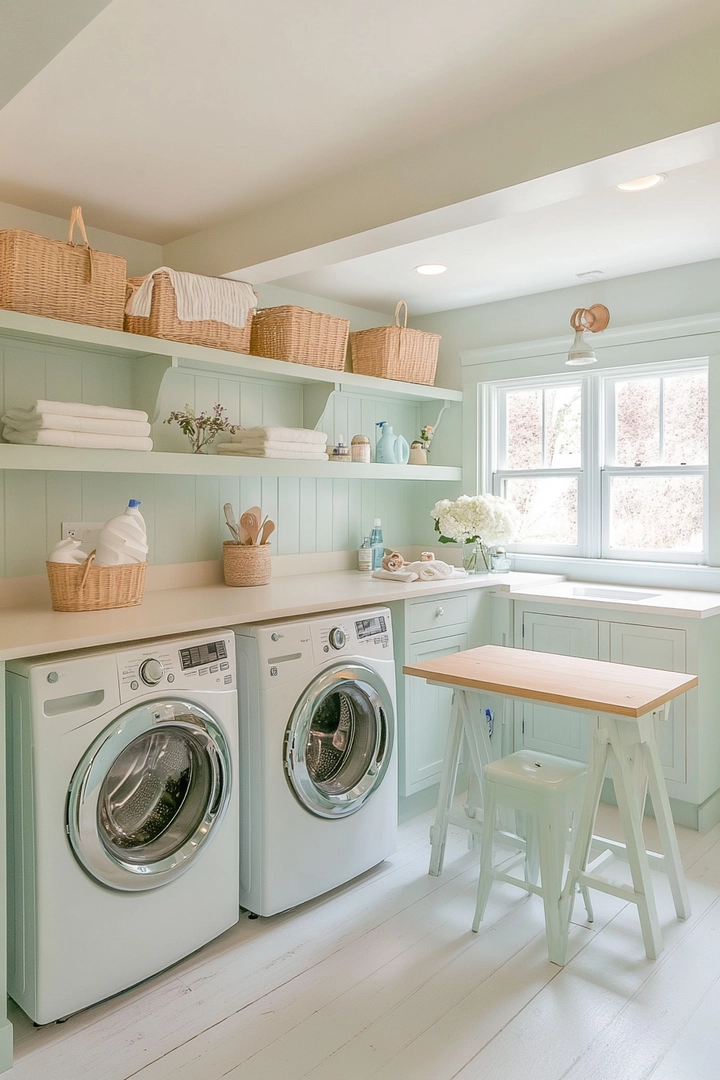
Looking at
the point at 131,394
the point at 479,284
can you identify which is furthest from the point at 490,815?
the point at 479,284

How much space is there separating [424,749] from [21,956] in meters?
1.71

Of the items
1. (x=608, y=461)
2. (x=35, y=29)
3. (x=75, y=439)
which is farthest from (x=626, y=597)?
(x=35, y=29)

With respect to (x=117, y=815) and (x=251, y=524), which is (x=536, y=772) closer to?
(x=117, y=815)

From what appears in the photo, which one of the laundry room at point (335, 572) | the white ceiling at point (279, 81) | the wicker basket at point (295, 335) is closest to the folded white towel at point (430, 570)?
the laundry room at point (335, 572)

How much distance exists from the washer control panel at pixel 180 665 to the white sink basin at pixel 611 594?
5.96 ft

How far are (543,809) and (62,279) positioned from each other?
2213mm

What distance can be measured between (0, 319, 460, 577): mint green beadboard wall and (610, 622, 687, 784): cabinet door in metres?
1.45

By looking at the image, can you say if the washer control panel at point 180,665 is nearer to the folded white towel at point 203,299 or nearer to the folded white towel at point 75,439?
the folded white towel at point 75,439

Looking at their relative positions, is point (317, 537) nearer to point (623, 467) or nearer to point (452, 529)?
point (452, 529)

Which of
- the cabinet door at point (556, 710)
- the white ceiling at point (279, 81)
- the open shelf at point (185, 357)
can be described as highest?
the white ceiling at point (279, 81)

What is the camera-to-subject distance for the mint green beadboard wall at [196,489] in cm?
274

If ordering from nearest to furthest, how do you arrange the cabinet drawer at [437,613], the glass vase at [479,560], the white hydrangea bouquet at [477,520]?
the cabinet drawer at [437,613] < the white hydrangea bouquet at [477,520] < the glass vase at [479,560]

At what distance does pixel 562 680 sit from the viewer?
7.68 ft

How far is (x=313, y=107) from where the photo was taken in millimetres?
2076
